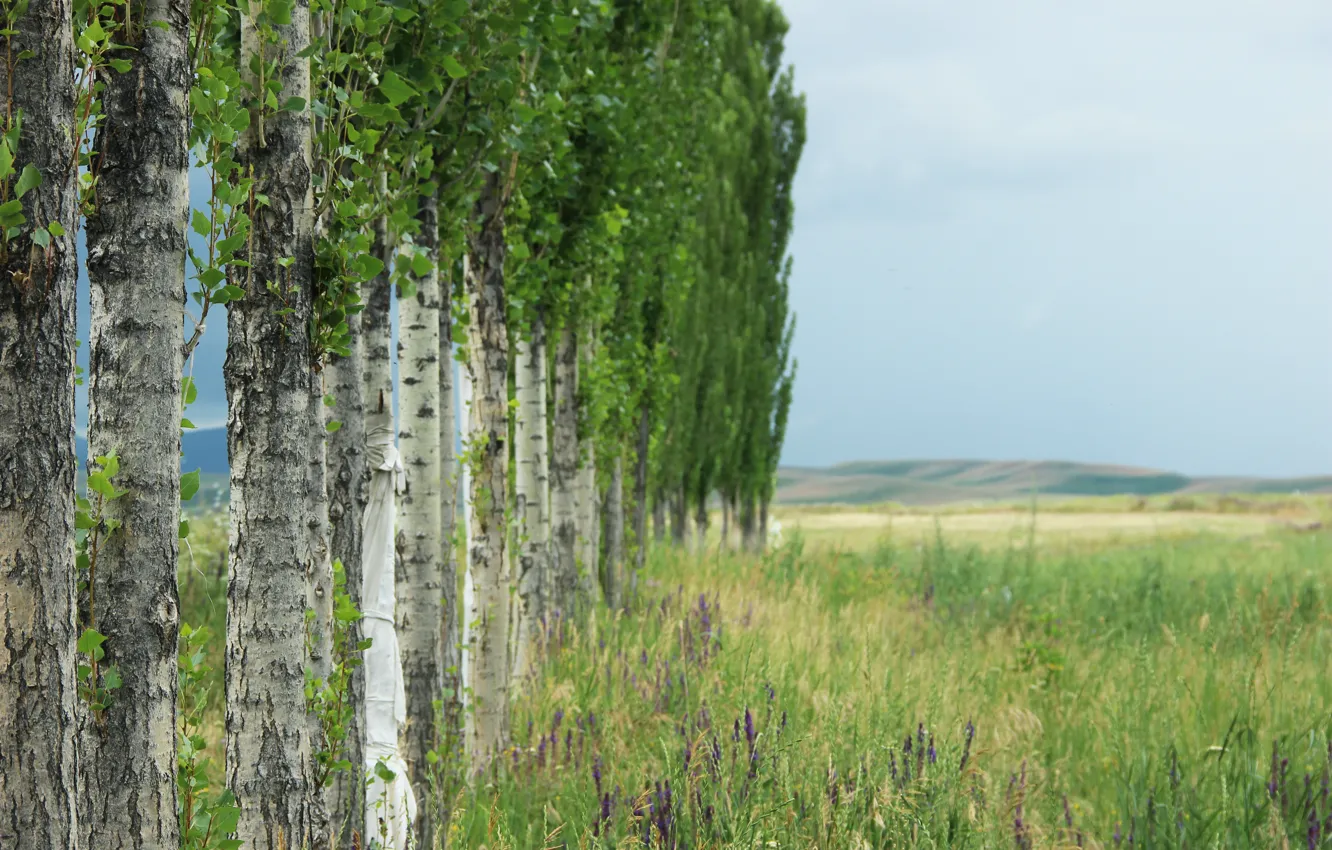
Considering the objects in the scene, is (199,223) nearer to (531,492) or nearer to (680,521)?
(531,492)

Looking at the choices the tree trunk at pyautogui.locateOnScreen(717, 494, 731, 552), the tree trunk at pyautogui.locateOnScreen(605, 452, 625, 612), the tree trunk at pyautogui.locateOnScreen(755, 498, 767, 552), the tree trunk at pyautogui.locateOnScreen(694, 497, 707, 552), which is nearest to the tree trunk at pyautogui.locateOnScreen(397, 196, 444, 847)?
the tree trunk at pyautogui.locateOnScreen(605, 452, 625, 612)

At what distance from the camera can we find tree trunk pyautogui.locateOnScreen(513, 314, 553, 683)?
7.71 meters

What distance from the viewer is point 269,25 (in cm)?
315

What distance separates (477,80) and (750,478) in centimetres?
1827

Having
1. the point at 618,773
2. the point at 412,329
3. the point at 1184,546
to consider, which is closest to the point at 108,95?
the point at 412,329

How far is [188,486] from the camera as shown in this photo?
244 centimetres

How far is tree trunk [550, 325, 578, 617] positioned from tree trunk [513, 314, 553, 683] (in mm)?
1563

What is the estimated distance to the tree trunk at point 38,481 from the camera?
1.89m

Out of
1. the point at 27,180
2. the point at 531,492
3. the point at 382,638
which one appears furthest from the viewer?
the point at 531,492

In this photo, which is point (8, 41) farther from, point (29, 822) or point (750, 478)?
point (750, 478)

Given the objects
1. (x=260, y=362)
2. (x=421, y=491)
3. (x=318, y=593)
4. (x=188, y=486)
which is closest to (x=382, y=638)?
(x=421, y=491)

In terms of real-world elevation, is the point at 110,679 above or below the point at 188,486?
below

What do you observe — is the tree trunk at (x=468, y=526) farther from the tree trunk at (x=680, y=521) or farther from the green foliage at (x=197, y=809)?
the tree trunk at (x=680, y=521)

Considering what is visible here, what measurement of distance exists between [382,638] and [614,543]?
7206 millimetres
